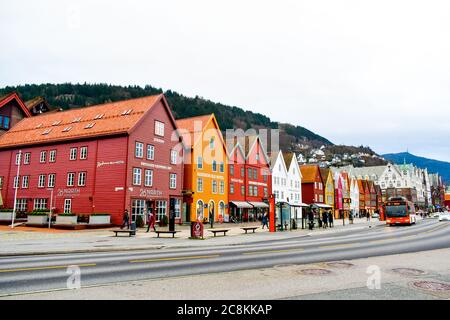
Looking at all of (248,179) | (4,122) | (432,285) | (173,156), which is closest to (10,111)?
(4,122)

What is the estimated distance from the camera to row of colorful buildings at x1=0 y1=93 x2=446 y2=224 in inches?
1428

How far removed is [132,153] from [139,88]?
467 feet

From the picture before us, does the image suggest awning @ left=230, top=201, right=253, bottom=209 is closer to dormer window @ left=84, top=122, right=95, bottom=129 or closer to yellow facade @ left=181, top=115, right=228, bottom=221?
yellow facade @ left=181, top=115, right=228, bottom=221

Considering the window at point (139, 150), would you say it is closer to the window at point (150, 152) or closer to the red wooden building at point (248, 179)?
the window at point (150, 152)

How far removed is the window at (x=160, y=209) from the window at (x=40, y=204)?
11.8 m

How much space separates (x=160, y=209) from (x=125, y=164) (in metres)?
7.07

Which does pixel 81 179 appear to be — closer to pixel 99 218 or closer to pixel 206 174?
pixel 99 218

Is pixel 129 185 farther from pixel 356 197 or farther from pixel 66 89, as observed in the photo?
pixel 66 89

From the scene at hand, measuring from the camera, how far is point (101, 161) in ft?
121

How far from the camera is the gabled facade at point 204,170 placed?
45.4 metres

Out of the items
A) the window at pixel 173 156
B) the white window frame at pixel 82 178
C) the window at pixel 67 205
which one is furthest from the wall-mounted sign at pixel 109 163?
the window at pixel 173 156

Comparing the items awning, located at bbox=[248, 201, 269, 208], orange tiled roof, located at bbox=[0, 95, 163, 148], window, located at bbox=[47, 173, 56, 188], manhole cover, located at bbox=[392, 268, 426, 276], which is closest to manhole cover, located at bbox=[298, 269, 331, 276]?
manhole cover, located at bbox=[392, 268, 426, 276]

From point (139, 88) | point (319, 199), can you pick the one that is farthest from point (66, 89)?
point (319, 199)

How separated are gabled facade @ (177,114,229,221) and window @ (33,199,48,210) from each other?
49.0 ft
